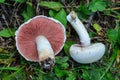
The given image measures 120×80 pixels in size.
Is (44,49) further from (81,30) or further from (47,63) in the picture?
(81,30)

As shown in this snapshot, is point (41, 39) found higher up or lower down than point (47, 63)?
higher up

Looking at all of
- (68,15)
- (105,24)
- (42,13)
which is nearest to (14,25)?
(42,13)

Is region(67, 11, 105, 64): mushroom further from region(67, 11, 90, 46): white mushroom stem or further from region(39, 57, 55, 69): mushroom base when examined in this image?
region(39, 57, 55, 69): mushroom base

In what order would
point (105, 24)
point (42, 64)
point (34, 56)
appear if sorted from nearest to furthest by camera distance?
point (42, 64)
point (34, 56)
point (105, 24)

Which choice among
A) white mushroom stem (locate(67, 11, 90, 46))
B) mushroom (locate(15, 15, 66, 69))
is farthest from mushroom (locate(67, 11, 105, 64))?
mushroom (locate(15, 15, 66, 69))

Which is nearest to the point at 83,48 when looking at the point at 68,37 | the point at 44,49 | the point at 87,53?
the point at 87,53

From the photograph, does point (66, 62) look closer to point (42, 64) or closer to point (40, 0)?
point (42, 64)

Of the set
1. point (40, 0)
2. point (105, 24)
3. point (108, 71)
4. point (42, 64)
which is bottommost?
point (108, 71)
